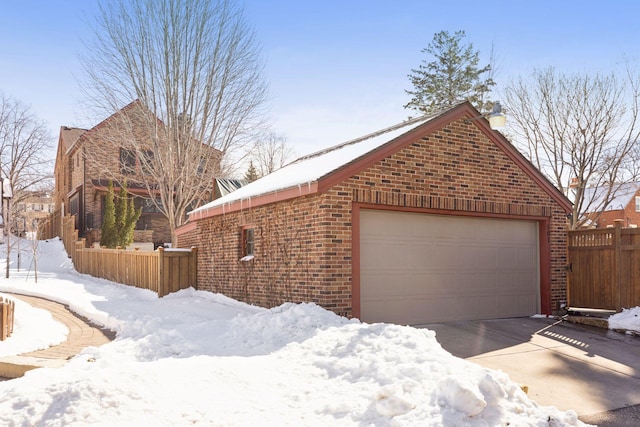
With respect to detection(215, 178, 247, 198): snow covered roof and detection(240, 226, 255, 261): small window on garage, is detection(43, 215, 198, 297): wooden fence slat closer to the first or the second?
detection(240, 226, 255, 261): small window on garage

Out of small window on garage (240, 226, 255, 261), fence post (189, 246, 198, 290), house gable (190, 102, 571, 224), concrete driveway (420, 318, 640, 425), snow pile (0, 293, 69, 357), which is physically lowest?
concrete driveway (420, 318, 640, 425)

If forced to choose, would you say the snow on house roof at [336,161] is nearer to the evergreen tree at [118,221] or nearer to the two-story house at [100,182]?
the two-story house at [100,182]

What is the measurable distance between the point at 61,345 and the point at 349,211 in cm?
529

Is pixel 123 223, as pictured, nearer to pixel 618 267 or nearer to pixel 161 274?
pixel 161 274

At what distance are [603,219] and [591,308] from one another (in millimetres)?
33172

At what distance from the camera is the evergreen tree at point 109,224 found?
81.9 ft

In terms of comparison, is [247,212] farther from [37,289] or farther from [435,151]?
[37,289]

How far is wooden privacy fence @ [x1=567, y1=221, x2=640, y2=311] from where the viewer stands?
10.4m

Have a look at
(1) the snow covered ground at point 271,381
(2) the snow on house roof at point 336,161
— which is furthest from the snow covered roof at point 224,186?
(1) the snow covered ground at point 271,381

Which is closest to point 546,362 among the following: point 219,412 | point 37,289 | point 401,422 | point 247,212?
point 401,422

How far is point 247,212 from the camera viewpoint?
38.5 ft

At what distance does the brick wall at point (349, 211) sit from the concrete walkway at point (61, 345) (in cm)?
323

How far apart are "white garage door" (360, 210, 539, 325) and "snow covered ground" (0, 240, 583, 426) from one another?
1.66 m

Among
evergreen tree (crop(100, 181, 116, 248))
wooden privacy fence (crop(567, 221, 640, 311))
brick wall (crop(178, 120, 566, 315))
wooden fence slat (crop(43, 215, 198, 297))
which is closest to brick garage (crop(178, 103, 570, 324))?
brick wall (crop(178, 120, 566, 315))
